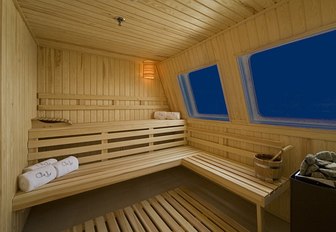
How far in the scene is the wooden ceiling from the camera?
1.53 m

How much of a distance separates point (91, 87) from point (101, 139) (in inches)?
36.9

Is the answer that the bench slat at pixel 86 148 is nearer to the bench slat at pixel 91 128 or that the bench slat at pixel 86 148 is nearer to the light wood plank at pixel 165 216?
the bench slat at pixel 91 128

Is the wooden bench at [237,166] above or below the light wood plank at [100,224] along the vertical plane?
above

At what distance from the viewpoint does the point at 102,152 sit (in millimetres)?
2365

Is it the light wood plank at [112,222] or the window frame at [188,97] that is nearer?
the light wood plank at [112,222]

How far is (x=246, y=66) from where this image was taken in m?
2.10

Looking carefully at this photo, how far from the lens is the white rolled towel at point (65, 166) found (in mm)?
1845

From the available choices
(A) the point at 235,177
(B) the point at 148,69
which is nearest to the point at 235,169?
(A) the point at 235,177

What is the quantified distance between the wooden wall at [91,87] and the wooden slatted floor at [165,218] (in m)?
1.50

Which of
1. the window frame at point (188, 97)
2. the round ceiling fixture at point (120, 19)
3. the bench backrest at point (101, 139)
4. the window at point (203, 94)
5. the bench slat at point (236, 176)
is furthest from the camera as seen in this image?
the window frame at point (188, 97)

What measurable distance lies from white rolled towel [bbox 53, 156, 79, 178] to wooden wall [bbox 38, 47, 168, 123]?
2.63ft

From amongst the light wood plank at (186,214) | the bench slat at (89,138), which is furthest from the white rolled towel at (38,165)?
the light wood plank at (186,214)

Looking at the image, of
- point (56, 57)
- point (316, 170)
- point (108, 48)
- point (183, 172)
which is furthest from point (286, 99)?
point (56, 57)

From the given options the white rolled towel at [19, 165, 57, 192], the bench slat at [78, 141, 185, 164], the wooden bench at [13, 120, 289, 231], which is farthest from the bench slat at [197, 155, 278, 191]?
the white rolled towel at [19, 165, 57, 192]
